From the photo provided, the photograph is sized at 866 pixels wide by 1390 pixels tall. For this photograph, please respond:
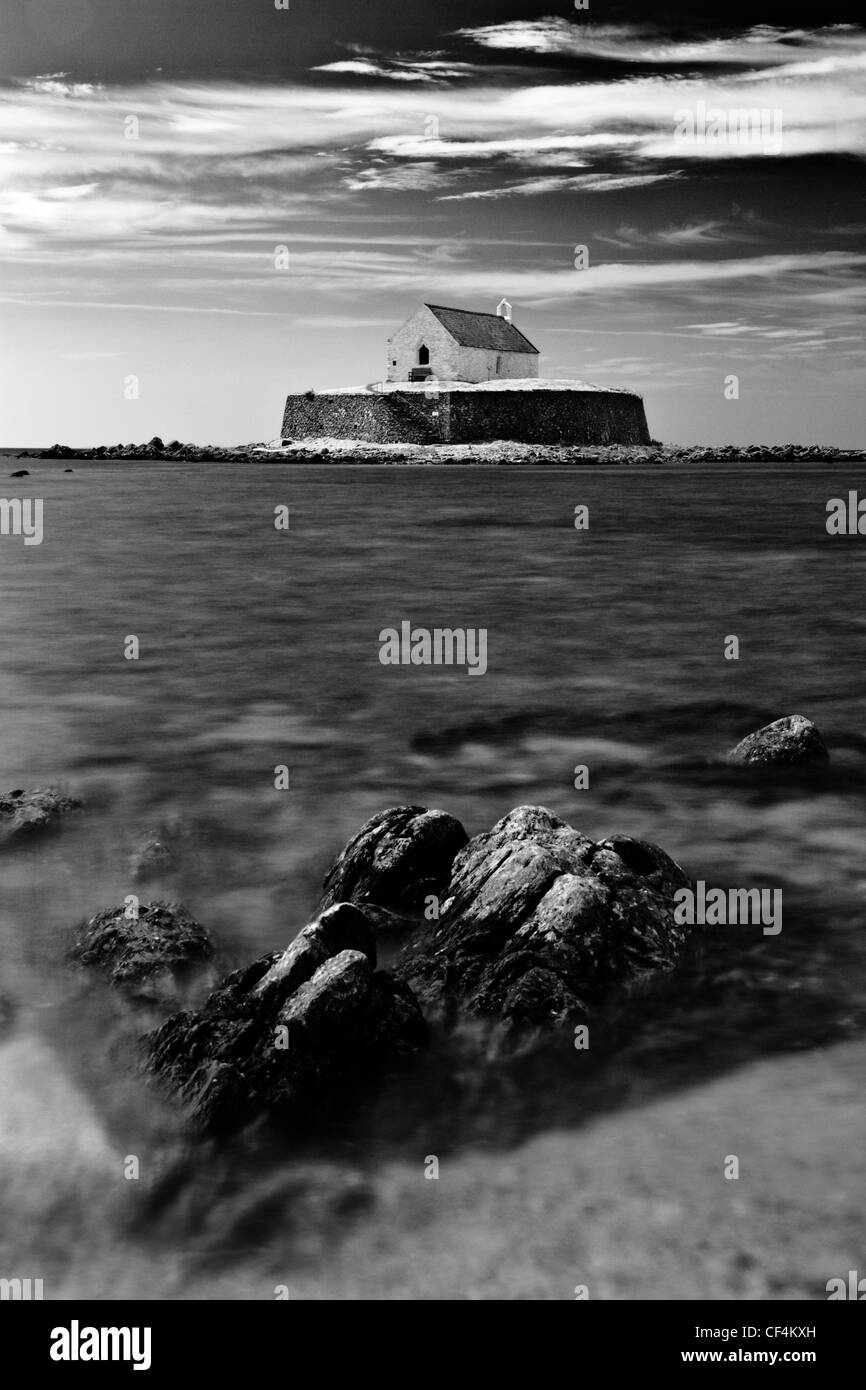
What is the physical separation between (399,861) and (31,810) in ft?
9.06

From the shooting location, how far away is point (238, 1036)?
495cm

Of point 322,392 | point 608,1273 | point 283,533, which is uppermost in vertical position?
point 322,392

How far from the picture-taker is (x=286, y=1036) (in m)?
4.86

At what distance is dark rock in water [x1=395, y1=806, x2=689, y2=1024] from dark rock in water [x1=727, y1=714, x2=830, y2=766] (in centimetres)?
329

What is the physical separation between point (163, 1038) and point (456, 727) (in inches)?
229

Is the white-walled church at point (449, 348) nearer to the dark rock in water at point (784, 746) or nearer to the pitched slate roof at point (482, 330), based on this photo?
the pitched slate roof at point (482, 330)

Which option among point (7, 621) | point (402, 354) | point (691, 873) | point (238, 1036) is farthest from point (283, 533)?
point (402, 354)

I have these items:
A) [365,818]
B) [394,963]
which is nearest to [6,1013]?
[394,963]

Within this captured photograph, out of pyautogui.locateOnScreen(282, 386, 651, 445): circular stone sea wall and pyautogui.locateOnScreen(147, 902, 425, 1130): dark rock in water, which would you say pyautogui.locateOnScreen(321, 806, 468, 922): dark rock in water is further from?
pyautogui.locateOnScreen(282, 386, 651, 445): circular stone sea wall

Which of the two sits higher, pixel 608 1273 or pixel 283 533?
pixel 283 533

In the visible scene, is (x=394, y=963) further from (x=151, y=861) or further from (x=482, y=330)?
(x=482, y=330)

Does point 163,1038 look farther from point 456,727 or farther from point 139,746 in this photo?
point 456,727

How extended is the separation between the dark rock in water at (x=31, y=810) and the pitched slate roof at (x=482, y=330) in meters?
70.3

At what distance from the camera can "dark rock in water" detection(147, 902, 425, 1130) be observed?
4785 millimetres
